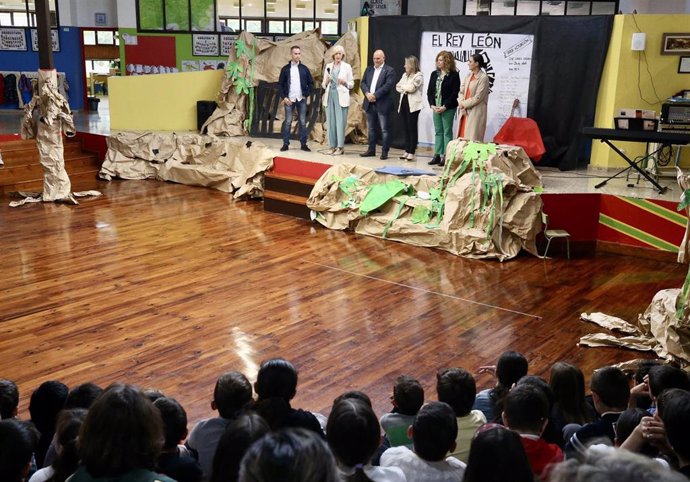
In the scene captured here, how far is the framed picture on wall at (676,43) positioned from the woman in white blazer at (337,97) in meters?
3.77

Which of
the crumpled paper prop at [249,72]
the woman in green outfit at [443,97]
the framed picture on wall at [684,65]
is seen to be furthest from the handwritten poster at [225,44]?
the framed picture on wall at [684,65]

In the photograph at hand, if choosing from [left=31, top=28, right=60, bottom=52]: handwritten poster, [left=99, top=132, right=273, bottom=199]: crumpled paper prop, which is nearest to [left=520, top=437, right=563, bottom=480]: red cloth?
[left=99, top=132, right=273, bottom=199]: crumpled paper prop

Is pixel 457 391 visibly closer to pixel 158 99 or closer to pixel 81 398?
pixel 81 398

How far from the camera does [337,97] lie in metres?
9.56

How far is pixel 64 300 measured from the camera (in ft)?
18.9

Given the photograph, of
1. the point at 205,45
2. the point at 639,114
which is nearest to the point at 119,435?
the point at 639,114

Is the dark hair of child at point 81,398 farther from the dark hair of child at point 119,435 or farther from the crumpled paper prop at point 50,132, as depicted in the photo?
the crumpled paper prop at point 50,132

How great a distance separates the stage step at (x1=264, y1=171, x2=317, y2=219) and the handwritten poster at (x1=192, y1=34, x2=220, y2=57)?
26.4 ft

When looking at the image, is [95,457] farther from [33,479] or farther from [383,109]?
[383,109]

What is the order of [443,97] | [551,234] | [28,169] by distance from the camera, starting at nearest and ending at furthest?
[551,234] → [443,97] → [28,169]

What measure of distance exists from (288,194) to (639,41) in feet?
14.7

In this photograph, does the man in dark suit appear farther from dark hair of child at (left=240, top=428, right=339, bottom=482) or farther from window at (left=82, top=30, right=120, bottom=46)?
window at (left=82, top=30, right=120, bottom=46)

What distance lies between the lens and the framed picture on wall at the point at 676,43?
841 centimetres

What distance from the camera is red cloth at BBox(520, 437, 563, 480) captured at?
2369mm
